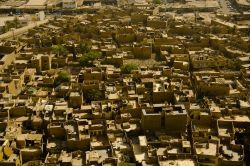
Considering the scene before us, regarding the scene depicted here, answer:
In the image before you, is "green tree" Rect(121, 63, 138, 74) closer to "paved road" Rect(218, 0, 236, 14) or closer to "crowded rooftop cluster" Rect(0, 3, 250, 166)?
"crowded rooftop cluster" Rect(0, 3, 250, 166)

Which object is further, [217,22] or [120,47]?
[217,22]

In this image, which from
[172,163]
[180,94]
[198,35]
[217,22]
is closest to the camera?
[172,163]

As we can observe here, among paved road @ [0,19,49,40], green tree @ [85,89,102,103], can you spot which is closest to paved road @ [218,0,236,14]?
paved road @ [0,19,49,40]

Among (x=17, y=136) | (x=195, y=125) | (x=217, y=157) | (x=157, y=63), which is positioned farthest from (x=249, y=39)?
(x=17, y=136)

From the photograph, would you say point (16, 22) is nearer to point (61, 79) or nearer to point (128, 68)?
point (61, 79)

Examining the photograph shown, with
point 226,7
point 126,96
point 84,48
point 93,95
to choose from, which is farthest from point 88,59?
point 226,7

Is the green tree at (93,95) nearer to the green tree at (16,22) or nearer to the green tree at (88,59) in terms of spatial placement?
the green tree at (88,59)

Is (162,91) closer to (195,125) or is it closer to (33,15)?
(195,125)
